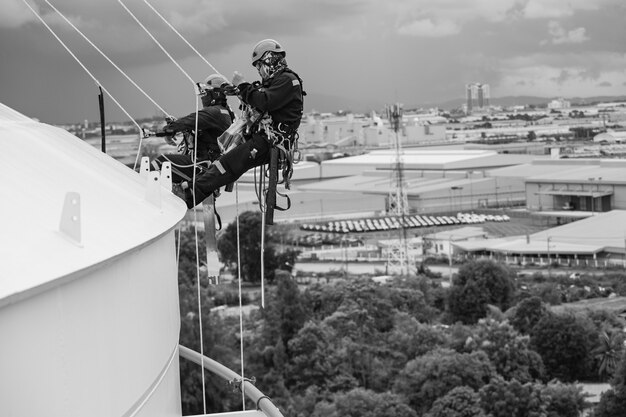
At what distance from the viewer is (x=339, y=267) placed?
68.6m

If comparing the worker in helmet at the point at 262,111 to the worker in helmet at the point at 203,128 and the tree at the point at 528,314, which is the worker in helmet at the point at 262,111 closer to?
the worker in helmet at the point at 203,128

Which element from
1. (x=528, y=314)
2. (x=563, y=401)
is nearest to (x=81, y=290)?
(x=563, y=401)

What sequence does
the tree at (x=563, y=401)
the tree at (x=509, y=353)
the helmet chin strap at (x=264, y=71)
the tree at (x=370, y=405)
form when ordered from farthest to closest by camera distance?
the tree at (x=509, y=353)
the tree at (x=563, y=401)
the tree at (x=370, y=405)
the helmet chin strap at (x=264, y=71)

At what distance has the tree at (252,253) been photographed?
6469cm

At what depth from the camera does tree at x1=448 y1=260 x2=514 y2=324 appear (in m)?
47.2

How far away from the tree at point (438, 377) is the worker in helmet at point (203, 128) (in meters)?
24.6

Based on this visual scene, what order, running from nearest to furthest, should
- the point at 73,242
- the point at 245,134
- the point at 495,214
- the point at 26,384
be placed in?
the point at 26,384, the point at 73,242, the point at 245,134, the point at 495,214

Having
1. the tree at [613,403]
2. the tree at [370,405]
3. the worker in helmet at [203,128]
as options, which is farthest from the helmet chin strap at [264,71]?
the tree at [613,403]

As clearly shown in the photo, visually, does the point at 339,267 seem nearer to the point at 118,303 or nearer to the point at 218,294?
the point at 218,294

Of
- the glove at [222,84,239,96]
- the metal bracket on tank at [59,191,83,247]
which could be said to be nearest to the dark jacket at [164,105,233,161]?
the glove at [222,84,239,96]

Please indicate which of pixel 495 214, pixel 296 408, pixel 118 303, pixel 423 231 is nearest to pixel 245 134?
pixel 118 303

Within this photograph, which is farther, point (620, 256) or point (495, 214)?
point (495, 214)

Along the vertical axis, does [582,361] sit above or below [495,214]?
below

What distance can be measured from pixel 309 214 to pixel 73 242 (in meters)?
102
